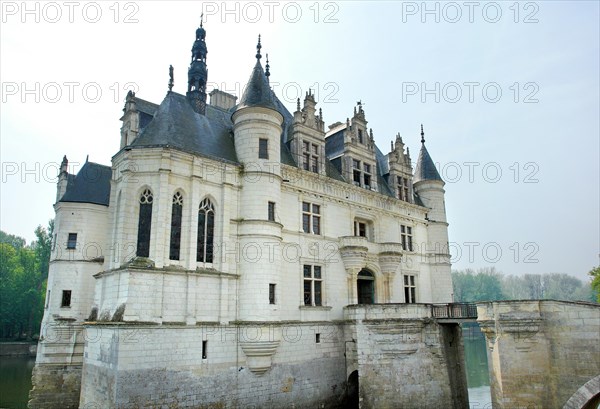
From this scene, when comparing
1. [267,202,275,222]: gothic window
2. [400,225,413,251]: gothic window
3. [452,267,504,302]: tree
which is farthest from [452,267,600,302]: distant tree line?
[267,202,275,222]: gothic window

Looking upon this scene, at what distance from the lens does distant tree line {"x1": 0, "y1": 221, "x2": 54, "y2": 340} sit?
151 ft

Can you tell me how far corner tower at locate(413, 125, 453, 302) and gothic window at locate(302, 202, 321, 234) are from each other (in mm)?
10244

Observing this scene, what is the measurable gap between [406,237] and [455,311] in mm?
8177

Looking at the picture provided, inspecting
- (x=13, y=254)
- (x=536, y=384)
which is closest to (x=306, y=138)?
(x=536, y=384)

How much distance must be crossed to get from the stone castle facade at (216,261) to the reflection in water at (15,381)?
6.72 metres

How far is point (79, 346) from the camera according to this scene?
19859mm

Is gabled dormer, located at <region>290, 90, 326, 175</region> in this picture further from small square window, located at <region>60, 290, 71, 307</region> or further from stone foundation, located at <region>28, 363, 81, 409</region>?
stone foundation, located at <region>28, 363, 81, 409</region>

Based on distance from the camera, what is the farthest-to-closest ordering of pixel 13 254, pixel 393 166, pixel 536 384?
pixel 13 254, pixel 393 166, pixel 536 384

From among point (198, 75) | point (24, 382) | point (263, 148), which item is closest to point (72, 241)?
point (198, 75)

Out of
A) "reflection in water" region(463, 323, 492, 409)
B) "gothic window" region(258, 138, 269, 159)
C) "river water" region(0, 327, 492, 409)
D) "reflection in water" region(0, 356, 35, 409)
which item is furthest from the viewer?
"reflection in water" region(463, 323, 492, 409)

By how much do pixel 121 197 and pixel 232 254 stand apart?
17.1 ft

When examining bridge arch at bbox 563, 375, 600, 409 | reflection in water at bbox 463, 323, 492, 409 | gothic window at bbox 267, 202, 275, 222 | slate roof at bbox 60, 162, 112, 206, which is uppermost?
slate roof at bbox 60, 162, 112, 206

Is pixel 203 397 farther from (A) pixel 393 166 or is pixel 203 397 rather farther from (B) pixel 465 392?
(A) pixel 393 166

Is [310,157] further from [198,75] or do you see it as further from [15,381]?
[15,381]
